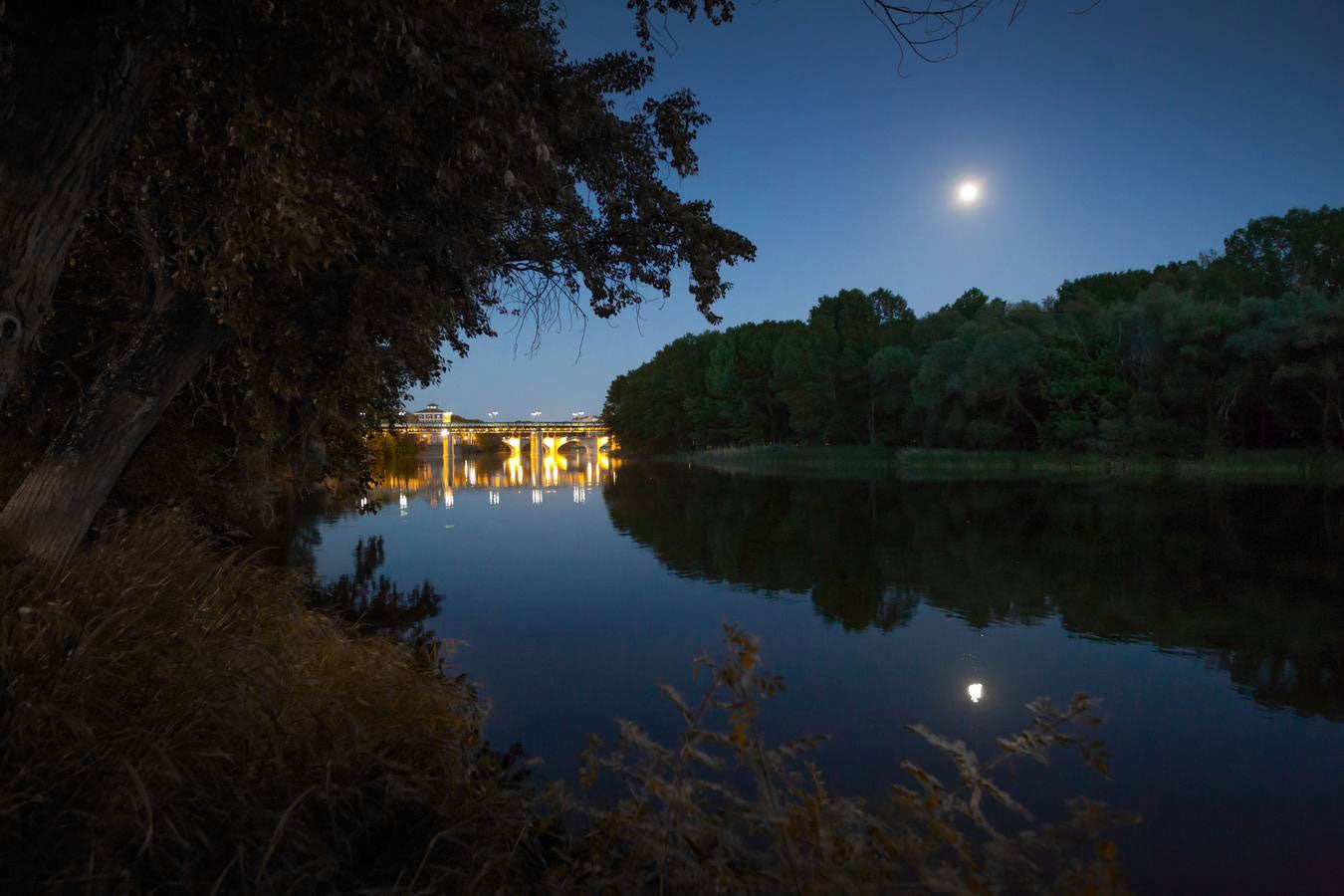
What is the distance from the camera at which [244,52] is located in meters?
4.24

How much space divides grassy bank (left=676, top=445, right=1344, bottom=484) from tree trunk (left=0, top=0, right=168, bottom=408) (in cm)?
4339

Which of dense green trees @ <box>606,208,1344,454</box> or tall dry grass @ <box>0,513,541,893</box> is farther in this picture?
dense green trees @ <box>606,208,1344,454</box>

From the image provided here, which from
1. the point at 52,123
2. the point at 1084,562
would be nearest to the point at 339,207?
the point at 52,123

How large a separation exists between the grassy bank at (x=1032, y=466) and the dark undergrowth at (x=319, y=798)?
41.9 metres

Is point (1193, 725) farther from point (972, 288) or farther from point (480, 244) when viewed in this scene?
point (972, 288)

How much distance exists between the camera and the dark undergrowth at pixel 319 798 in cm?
266

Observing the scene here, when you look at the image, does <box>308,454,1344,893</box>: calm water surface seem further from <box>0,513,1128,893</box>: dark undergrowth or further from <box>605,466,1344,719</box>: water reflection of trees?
<box>0,513,1128,893</box>: dark undergrowth

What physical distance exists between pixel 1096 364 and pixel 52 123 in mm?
53870

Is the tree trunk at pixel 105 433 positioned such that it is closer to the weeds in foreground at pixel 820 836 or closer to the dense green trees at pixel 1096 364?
the weeds in foreground at pixel 820 836

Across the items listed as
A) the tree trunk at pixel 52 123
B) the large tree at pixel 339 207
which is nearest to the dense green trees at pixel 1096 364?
the large tree at pixel 339 207

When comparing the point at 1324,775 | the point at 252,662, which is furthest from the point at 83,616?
the point at 1324,775

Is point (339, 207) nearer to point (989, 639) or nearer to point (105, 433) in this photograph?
point (105, 433)

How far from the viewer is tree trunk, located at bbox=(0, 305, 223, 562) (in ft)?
17.5

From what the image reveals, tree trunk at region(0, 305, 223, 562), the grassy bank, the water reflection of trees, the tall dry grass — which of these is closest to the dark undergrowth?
the tall dry grass
